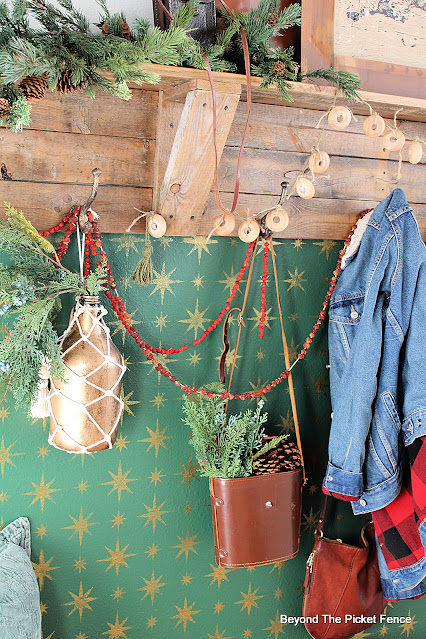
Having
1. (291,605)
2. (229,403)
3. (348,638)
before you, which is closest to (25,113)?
(229,403)

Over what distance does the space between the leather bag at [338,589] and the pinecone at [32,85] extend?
121 cm

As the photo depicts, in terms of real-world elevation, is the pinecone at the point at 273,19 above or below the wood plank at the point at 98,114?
above

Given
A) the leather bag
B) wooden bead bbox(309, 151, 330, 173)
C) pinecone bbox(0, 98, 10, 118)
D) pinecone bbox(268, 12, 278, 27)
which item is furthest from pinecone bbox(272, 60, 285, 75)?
the leather bag

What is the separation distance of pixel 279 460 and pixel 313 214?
660 mm

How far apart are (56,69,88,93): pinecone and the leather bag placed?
3.87ft

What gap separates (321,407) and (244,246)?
524 millimetres

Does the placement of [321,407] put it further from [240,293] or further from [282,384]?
[240,293]

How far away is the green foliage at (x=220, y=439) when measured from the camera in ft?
4.24

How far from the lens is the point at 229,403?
150 cm

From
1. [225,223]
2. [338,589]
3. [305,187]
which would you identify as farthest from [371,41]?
[338,589]

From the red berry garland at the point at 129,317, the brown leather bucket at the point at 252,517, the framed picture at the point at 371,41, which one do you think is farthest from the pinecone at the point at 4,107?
the brown leather bucket at the point at 252,517

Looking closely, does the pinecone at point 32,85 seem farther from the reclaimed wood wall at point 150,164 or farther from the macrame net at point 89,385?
the macrame net at point 89,385

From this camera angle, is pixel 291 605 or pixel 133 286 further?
pixel 291 605

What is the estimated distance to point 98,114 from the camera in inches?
48.0
